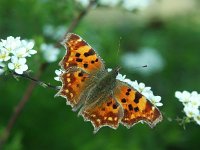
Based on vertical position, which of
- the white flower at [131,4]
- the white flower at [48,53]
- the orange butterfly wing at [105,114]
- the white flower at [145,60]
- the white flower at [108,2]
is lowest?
the orange butterfly wing at [105,114]

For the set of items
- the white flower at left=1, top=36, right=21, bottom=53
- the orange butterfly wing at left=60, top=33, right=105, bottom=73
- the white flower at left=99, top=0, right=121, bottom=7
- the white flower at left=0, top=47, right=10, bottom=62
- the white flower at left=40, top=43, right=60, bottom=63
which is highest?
the white flower at left=99, top=0, right=121, bottom=7

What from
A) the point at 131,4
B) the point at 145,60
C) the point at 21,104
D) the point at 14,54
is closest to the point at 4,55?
the point at 14,54

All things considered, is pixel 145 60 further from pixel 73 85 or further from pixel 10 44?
pixel 10 44

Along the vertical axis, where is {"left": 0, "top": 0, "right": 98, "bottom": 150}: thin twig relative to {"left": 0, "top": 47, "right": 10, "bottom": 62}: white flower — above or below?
above

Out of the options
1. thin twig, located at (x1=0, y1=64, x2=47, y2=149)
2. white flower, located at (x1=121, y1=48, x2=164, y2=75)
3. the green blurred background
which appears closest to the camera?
thin twig, located at (x1=0, y1=64, x2=47, y2=149)

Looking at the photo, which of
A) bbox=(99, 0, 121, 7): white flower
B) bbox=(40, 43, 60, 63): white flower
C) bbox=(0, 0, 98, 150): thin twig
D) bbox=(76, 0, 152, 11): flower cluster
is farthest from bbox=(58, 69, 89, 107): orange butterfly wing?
bbox=(99, 0, 121, 7): white flower

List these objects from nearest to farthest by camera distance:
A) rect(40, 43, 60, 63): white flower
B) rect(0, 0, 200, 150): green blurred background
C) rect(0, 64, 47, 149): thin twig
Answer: rect(40, 43, 60, 63): white flower → rect(0, 64, 47, 149): thin twig → rect(0, 0, 200, 150): green blurred background

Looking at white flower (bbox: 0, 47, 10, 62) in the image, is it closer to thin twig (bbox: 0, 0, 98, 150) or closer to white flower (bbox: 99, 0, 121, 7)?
thin twig (bbox: 0, 0, 98, 150)

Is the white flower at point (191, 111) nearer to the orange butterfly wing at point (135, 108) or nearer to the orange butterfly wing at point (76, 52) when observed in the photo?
the orange butterfly wing at point (135, 108)

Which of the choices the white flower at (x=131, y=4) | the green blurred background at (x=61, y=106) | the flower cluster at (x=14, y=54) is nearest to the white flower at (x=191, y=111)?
the flower cluster at (x=14, y=54)
